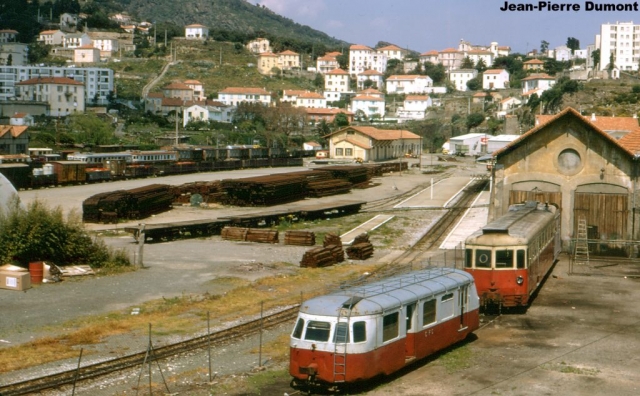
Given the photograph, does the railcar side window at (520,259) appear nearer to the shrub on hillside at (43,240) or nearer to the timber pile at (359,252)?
the timber pile at (359,252)

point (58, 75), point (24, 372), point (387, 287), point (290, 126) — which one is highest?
point (58, 75)

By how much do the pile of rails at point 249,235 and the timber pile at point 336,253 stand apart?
659 centimetres

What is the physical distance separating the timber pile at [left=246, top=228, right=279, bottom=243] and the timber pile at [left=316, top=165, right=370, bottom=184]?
27.5 meters

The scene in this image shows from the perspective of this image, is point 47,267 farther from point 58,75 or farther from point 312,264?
point 58,75

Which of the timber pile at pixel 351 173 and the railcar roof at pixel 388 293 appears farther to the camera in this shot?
the timber pile at pixel 351 173

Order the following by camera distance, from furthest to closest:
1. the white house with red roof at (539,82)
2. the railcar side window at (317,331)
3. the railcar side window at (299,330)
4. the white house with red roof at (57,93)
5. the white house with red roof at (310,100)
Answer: the white house with red roof at (310,100) → the white house with red roof at (539,82) → the white house with red roof at (57,93) → the railcar side window at (299,330) → the railcar side window at (317,331)

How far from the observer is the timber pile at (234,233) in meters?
42.8

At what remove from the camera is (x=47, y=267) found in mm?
30594

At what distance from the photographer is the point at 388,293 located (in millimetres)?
18172

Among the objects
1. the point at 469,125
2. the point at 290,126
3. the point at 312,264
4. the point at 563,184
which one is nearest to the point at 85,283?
the point at 312,264

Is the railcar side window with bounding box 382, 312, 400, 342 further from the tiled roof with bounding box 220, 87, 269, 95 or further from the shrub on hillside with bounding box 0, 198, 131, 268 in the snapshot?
the tiled roof with bounding box 220, 87, 269, 95

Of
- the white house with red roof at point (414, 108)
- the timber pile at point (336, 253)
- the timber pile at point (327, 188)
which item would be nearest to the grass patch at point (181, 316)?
the timber pile at point (336, 253)

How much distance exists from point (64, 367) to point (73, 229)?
15.0 m

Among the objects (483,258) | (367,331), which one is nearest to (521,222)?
(483,258)
